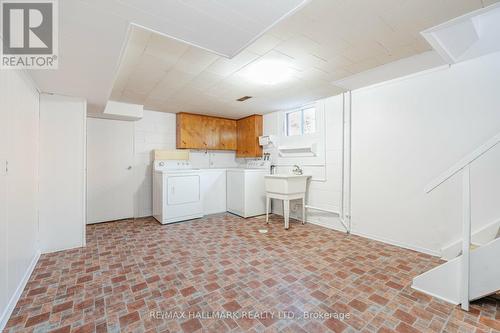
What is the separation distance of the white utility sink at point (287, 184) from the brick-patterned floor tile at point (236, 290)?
36.8 inches

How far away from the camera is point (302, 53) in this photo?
2.33m

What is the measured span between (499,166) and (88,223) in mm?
5918

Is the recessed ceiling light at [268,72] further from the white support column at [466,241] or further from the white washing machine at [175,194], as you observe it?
the white washing machine at [175,194]

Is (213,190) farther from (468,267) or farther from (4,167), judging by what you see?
(468,267)

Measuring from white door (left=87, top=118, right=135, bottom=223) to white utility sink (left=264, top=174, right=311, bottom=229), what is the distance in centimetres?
289

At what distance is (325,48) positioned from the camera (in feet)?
7.35

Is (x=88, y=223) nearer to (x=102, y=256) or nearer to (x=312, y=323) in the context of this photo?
→ (x=102, y=256)

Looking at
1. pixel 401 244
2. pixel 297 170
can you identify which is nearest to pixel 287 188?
pixel 297 170

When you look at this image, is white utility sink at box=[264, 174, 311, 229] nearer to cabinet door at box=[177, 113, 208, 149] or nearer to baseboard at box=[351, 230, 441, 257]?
baseboard at box=[351, 230, 441, 257]

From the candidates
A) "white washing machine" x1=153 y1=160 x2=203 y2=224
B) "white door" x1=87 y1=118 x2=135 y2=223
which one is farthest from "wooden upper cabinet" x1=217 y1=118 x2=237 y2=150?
"white door" x1=87 y1=118 x2=135 y2=223

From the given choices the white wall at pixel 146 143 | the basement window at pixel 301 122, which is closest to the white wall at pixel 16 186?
the white wall at pixel 146 143

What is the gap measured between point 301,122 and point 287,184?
4.80 ft

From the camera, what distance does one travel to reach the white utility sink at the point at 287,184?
375 centimetres

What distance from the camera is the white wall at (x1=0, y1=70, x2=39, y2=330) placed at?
1.55 m
